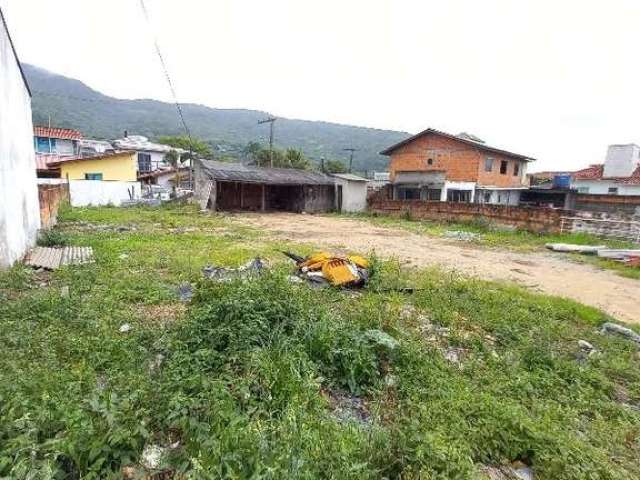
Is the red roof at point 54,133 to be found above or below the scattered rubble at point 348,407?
above

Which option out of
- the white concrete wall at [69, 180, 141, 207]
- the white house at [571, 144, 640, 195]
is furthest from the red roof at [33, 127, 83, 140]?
the white house at [571, 144, 640, 195]

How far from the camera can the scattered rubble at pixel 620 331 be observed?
4734mm

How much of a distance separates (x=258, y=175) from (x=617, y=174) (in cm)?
2547

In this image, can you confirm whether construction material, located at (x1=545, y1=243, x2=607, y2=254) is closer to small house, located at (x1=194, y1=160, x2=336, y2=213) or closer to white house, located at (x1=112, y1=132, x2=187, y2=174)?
small house, located at (x1=194, y1=160, x2=336, y2=213)

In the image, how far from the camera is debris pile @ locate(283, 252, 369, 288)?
5.98m

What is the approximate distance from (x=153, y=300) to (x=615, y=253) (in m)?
11.9

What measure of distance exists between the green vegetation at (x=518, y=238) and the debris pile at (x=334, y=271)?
6.84 metres

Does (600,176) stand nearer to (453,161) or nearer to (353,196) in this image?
(453,161)

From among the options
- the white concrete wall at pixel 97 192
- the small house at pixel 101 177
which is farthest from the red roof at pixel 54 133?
the white concrete wall at pixel 97 192

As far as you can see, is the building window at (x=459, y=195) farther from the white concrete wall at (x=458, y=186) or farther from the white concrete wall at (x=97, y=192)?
the white concrete wall at (x=97, y=192)

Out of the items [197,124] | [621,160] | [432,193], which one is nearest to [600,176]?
[621,160]

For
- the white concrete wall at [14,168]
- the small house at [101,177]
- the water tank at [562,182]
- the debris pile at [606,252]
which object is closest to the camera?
the white concrete wall at [14,168]

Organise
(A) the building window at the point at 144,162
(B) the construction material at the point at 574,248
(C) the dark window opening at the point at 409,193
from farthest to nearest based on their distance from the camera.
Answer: (A) the building window at the point at 144,162, (C) the dark window opening at the point at 409,193, (B) the construction material at the point at 574,248

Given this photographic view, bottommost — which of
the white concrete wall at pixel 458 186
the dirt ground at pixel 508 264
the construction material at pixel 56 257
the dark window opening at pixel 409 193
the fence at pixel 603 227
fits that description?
the dirt ground at pixel 508 264
